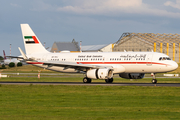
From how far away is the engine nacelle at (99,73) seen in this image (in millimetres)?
40025

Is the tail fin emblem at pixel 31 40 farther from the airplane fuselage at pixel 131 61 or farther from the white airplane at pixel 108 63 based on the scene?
the airplane fuselage at pixel 131 61

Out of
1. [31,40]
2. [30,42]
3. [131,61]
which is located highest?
[31,40]

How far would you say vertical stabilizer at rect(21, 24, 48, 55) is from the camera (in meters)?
50.6

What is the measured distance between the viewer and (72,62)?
46125 mm

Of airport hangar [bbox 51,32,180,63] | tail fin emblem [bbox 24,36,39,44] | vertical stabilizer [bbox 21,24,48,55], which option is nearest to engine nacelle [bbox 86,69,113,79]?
vertical stabilizer [bbox 21,24,48,55]

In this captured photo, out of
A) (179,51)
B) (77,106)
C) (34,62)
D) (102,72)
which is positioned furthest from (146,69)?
(179,51)

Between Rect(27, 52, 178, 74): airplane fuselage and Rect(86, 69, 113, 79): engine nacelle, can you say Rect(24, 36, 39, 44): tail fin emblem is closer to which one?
Rect(27, 52, 178, 74): airplane fuselage

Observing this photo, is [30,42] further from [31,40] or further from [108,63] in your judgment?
[108,63]

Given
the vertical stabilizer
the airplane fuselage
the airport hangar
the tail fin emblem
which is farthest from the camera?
the airport hangar

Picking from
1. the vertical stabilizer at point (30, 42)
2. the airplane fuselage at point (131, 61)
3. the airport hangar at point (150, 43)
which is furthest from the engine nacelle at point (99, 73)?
the airport hangar at point (150, 43)

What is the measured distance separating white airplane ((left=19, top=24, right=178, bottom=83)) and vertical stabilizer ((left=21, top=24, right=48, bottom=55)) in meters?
1.77

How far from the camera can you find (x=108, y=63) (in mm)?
43031

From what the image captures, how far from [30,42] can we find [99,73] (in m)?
15.9

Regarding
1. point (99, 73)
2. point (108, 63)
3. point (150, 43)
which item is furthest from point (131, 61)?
point (150, 43)
